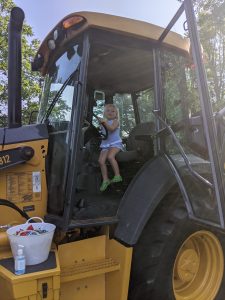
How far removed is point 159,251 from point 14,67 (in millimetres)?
1947

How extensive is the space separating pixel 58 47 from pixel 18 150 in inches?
40.2

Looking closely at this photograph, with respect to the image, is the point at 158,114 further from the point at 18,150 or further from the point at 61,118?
the point at 18,150

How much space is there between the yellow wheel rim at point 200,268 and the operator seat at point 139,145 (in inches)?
36.7

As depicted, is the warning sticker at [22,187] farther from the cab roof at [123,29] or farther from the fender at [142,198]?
the cab roof at [123,29]

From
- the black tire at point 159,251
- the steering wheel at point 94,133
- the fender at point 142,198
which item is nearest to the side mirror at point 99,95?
the steering wheel at point 94,133

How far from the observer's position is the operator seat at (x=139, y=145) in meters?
3.71

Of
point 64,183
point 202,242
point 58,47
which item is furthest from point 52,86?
point 202,242

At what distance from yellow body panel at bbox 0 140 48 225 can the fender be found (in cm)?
69

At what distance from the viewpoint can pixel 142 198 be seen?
317cm

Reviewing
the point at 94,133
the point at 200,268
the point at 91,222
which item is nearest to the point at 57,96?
the point at 94,133

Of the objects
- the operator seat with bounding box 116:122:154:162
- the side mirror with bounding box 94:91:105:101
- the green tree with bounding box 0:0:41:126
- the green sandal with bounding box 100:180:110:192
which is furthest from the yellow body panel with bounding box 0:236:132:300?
the green tree with bounding box 0:0:41:126

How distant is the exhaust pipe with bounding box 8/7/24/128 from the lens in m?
3.08

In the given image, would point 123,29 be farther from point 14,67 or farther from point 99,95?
point 99,95

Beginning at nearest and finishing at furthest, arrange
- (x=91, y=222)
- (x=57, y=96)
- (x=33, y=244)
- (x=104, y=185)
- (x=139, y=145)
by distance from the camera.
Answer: (x=33, y=244) → (x=91, y=222) → (x=57, y=96) → (x=104, y=185) → (x=139, y=145)
